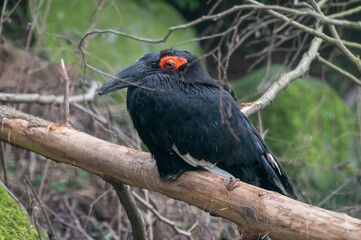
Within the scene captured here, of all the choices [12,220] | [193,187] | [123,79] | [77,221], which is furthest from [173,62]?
[77,221]

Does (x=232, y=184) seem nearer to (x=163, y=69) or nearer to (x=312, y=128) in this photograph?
(x=163, y=69)

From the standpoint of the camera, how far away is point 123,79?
10.6 feet

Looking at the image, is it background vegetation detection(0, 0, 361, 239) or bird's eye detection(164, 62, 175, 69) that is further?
background vegetation detection(0, 0, 361, 239)

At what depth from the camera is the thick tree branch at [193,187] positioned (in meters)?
2.06

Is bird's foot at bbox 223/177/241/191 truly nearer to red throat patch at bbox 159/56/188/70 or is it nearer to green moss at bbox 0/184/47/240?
red throat patch at bbox 159/56/188/70

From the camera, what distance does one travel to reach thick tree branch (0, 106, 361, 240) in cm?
206

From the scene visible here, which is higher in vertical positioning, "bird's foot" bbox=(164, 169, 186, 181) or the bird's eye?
the bird's eye

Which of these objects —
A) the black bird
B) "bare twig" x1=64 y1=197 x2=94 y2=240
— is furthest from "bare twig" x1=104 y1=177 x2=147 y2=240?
"bare twig" x1=64 y1=197 x2=94 y2=240

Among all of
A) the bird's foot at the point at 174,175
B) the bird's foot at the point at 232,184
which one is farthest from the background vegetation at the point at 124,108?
the bird's foot at the point at 232,184

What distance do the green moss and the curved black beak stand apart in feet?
3.50

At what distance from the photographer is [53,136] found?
10.2 feet

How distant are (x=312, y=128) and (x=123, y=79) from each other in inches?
149

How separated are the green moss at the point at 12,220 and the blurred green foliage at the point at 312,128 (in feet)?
10.6

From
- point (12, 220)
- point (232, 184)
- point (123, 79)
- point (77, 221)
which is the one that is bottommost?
point (77, 221)
